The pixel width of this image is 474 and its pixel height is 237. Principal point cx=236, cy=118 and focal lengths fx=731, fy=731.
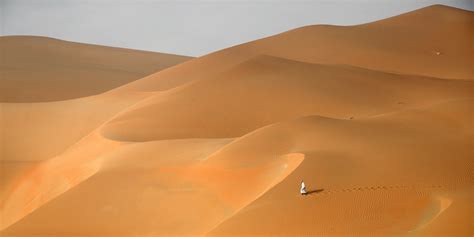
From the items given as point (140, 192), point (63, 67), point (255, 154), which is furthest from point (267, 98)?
point (63, 67)

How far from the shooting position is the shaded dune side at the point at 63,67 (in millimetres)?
32375

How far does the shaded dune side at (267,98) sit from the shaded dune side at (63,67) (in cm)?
999

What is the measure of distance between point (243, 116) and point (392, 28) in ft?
49.7

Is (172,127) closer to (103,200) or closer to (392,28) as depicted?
(103,200)

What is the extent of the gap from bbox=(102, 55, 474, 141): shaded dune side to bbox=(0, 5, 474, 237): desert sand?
0.20ft

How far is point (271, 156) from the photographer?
14.3 m

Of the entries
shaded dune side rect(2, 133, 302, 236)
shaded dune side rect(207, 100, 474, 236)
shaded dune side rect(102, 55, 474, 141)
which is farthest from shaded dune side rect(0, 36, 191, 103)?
shaded dune side rect(207, 100, 474, 236)

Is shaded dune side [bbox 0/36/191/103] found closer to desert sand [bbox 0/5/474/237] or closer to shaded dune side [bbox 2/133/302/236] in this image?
desert sand [bbox 0/5/474/237]

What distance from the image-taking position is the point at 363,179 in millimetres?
12234

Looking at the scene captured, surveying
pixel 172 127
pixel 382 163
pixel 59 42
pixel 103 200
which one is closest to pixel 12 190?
pixel 103 200

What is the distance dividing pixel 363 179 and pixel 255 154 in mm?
2843

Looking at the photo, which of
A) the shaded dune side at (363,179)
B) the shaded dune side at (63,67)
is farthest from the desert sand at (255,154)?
the shaded dune side at (63,67)

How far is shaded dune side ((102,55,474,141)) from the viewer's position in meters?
20.1

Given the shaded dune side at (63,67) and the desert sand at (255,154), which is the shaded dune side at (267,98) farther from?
the shaded dune side at (63,67)
